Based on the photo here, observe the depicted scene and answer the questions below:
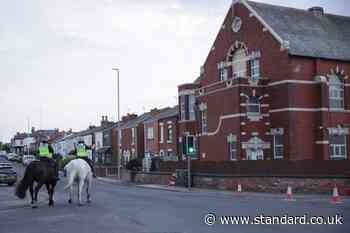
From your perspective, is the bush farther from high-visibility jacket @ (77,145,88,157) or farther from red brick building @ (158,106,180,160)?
high-visibility jacket @ (77,145,88,157)

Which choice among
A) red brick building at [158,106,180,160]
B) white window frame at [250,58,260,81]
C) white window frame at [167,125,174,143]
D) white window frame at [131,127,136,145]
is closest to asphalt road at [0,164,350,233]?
white window frame at [250,58,260,81]

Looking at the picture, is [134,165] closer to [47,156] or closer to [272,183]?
[272,183]

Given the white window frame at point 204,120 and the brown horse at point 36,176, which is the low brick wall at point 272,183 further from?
the brown horse at point 36,176

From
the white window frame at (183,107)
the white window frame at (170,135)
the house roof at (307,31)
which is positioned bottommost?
the white window frame at (170,135)

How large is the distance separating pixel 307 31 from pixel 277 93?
24.3ft

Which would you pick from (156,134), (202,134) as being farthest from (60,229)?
(156,134)

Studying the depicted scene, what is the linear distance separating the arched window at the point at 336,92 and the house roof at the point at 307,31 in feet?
6.04

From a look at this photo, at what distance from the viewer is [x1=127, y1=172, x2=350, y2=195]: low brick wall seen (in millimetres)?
30594

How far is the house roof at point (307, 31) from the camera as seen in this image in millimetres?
44719

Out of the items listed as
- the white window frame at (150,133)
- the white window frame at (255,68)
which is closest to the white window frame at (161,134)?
the white window frame at (150,133)

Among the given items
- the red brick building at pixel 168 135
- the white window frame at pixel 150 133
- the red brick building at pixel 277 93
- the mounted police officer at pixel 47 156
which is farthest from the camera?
the white window frame at pixel 150 133

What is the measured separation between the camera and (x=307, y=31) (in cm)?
4747

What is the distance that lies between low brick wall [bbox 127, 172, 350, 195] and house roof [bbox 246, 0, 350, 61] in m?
12.6

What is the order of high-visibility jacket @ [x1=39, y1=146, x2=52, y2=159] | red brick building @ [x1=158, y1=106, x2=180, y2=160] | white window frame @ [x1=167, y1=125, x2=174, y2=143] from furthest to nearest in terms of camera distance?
white window frame @ [x1=167, y1=125, x2=174, y2=143], red brick building @ [x1=158, y1=106, x2=180, y2=160], high-visibility jacket @ [x1=39, y1=146, x2=52, y2=159]
